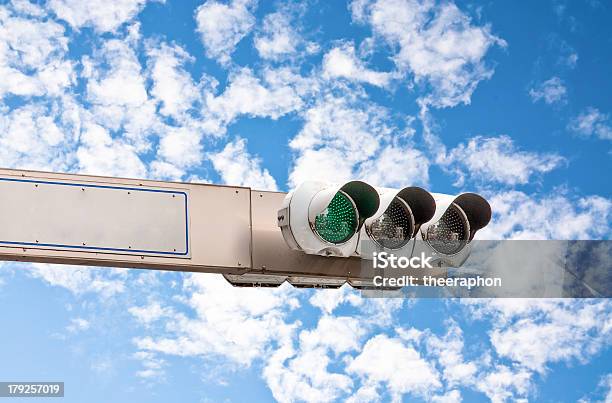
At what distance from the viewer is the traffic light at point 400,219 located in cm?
479

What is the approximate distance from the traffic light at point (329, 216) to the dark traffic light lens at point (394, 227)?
0.11m

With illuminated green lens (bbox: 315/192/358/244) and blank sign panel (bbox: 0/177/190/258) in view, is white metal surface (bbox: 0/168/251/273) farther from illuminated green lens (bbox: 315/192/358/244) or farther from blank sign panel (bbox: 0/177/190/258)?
illuminated green lens (bbox: 315/192/358/244)

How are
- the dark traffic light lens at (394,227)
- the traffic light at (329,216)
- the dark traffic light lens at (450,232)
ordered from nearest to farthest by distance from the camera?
the traffic light at (329,216)
the dark traffic light lens at (394,227)
the dark traffic light lens at (450,232)

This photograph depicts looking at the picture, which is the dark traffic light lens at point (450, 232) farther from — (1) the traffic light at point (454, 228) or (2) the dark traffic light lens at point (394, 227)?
(2) the dark traffic light lens at point (394, 227)

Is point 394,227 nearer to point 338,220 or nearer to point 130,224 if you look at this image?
point 338,220

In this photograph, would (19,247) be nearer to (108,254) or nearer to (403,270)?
(108,254)

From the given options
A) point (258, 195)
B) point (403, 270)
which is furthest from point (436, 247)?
point (258, 195)

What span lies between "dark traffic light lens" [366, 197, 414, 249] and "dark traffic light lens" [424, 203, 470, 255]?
145mm

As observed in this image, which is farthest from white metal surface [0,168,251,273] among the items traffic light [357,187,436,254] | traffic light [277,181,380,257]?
traffic light [357,187,436,254]

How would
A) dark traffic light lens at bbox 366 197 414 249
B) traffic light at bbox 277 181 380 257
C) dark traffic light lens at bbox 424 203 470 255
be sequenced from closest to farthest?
traffic light at bbox 277 181 380 257 < dark traffic light lens at bbox 366 197 414 249 < dark traffic light lens at bbox 424 203 470 255

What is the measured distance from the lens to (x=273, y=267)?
508 centimetres

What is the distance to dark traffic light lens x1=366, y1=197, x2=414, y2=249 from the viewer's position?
4828 mm

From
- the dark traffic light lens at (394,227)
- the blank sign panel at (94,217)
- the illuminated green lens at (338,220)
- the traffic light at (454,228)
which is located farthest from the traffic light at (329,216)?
the blank sign panel at (94,217)

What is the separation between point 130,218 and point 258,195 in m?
0.68
